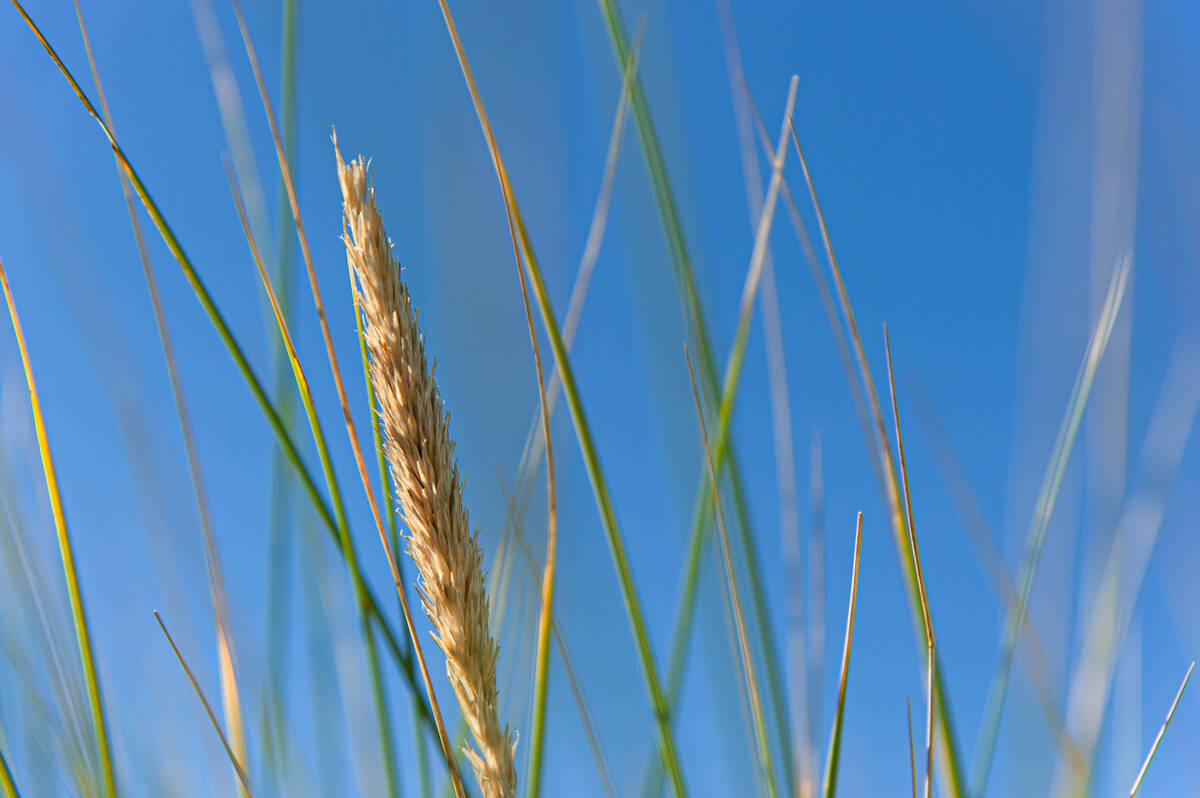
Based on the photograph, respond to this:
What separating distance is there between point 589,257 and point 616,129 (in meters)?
0.14

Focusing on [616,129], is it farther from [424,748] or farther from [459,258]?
[424,748]

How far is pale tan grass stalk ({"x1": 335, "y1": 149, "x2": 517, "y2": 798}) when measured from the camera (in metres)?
0.50

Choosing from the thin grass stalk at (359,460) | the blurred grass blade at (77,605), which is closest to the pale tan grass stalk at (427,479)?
the thin grass stalk at (359,460)

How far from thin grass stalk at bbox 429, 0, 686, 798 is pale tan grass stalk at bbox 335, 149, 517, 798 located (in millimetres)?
90

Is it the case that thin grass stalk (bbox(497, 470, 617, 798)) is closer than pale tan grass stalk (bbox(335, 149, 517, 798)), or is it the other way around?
pale tan grass stalk (bbox(335, 149, 517, 798))

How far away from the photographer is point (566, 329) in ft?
2.72

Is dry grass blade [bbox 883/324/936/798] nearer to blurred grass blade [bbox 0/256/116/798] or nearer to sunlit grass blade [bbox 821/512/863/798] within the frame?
sunlit grass blade [bbox 821/512/863/798]

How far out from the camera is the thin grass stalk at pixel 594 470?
20.7 inches

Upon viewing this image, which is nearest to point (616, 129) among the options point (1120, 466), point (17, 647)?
point (1120, 466)

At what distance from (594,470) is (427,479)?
0.12 meters

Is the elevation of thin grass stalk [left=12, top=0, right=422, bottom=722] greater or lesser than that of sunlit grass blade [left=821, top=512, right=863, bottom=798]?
greater

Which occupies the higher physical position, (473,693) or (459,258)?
(459,258)

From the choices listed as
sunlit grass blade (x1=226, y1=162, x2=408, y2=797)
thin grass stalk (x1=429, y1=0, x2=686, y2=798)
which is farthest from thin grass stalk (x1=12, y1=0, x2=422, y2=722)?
thin grass stalk (x1=429, y1=0, x2=686, y2=798)

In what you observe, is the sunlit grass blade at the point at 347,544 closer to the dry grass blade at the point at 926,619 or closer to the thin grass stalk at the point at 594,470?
the thin grass stalk at the point at 594,470
